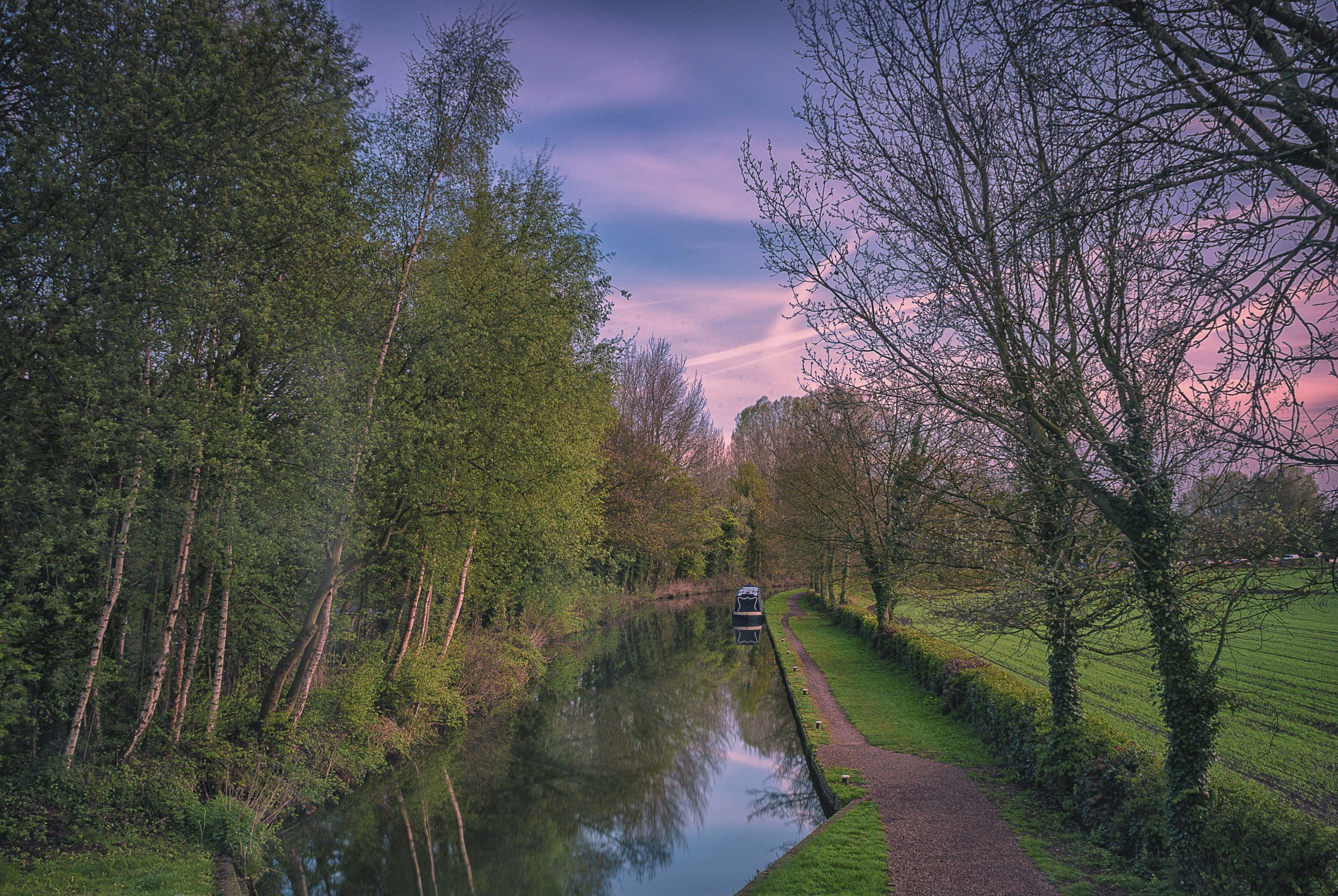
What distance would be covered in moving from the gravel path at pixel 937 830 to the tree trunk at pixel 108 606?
30.8 ft

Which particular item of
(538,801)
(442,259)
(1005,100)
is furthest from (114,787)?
(1005,100)

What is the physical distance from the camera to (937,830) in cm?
861

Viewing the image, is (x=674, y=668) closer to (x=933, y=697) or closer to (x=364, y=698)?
(x=933, y=697)

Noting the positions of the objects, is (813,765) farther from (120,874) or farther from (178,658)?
(178,658)

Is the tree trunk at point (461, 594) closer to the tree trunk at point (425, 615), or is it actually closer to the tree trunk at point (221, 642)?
the tree trunk at point (425, 615)

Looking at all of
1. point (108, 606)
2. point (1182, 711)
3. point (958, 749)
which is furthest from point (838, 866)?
point (108, 606)

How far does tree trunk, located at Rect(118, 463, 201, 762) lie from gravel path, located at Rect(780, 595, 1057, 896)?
9363 mm

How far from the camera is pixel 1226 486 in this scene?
5.61m

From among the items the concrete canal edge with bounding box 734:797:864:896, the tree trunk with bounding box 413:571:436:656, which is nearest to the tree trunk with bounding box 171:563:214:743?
the tree trunk with bounding box 413:571:436:656

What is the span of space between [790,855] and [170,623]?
8.47 meters

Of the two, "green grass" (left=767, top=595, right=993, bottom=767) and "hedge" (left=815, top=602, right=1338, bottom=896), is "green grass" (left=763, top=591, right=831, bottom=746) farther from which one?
"hedge" (left=815, top=602, right=1338, bottom=896)

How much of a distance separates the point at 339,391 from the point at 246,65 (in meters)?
4.45

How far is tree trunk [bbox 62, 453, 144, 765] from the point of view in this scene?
7.80 meters

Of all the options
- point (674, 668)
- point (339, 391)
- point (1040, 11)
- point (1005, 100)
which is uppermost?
point (1005, 100)
